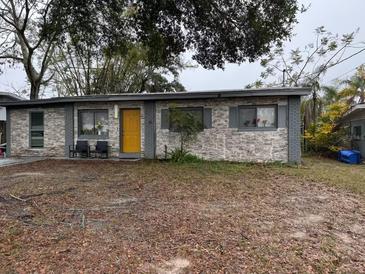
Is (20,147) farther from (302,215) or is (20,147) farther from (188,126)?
(302,215)

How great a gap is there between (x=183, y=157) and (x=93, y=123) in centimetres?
432

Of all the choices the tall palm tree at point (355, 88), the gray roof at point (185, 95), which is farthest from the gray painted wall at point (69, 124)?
the tall palm tree at point (355, 88)

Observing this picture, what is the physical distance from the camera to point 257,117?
37.8 ft

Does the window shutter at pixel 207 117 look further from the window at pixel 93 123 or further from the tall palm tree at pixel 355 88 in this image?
the tall palm tree at pixel 355 88

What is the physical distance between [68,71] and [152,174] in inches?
751

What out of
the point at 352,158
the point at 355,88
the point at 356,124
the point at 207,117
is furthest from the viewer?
the point at 355,88

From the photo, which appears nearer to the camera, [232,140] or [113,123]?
[232,140]

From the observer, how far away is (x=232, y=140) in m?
11.7

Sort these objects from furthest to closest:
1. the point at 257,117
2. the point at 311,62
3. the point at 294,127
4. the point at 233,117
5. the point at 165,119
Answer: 1. the point at 311,62
2. the point at 165,119
3. the point at 233,117
4. the point at 257,117
5. the point at 294,127

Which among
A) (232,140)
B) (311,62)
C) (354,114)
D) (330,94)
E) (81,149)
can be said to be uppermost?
(311,62)

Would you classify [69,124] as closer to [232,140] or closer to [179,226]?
[232,140]

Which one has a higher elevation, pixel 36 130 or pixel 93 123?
pixel 93 123

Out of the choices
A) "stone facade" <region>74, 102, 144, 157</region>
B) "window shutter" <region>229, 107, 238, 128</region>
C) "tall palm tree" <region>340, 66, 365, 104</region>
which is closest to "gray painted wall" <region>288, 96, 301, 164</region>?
"window shutter" <region>229, 107, 238, 128</region>

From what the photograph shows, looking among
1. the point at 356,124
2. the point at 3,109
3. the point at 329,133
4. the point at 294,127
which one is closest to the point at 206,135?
the point at 294,127
